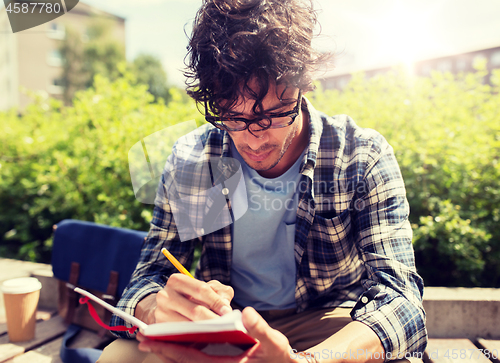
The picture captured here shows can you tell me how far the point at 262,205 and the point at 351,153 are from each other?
461 millimetres

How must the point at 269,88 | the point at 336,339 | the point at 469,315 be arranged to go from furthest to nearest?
the point at 469,315 < the point at 269,88 < the point at 336,339

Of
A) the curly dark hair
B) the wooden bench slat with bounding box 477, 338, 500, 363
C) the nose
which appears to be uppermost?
the curly dark hair

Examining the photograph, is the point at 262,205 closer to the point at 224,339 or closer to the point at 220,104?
the point at 220,104

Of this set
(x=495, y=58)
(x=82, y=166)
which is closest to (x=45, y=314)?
(x=82, y=166)

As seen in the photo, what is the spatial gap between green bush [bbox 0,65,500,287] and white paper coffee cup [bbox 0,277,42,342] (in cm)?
75

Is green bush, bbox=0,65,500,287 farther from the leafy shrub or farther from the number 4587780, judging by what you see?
the number 4587780

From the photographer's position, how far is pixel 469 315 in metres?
1.86

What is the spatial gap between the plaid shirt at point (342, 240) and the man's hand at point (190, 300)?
1.12 ft

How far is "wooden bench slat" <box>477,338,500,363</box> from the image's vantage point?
1.63 metres

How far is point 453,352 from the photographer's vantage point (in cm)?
169

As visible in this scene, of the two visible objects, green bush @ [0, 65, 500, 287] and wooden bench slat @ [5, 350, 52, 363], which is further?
green bush @ [0, 65, 500, 287]

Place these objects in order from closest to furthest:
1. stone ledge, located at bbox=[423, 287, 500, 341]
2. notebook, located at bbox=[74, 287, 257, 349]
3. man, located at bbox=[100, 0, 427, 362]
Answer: notebook, located at bbox=[74, 287, 257, 349] → man, located at bbox=[100, 0, 427, 362] → stone ledge, located at bbox=[423, 287, 500, 341]

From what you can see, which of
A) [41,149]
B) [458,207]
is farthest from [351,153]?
[41,149]

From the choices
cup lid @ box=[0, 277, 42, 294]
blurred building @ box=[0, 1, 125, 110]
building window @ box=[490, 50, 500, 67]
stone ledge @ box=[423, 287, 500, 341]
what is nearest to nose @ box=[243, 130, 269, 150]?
stone ledge @ box=[423, 287, 500, 341]
